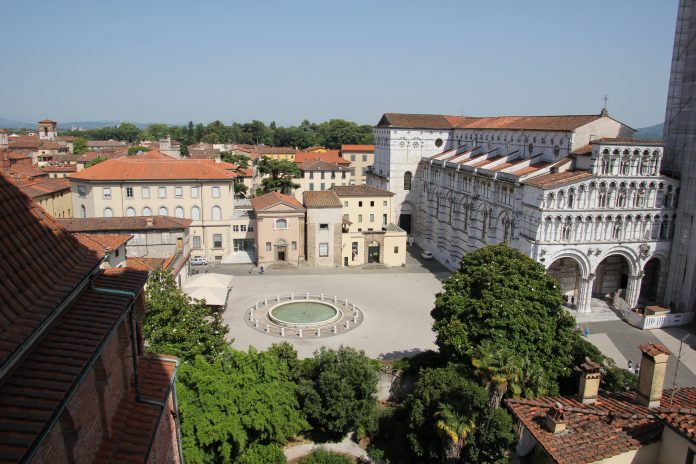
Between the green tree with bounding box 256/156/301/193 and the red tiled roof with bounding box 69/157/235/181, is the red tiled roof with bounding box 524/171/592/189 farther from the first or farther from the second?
the green tree with bounding box 256/156/301/193

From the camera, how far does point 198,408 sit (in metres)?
20.0

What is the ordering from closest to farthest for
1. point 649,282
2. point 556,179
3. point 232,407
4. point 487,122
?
point 232,407 < point 556,179 < point 649,282 < point 487,122

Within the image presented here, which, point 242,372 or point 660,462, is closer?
point 660,462

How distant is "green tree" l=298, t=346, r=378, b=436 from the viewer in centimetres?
2312

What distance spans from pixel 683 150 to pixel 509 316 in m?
25.2

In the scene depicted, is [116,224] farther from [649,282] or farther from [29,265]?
[649,282]

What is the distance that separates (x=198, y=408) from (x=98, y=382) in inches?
503

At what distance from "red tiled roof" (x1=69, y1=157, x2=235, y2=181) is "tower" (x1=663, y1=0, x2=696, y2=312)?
3833cm

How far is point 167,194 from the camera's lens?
50.9 meters

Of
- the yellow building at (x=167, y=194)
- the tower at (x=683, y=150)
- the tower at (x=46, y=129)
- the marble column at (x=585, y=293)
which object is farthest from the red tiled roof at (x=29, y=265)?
the tower at (x=46, y=129)

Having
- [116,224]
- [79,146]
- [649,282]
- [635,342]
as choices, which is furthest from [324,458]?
[79,146]

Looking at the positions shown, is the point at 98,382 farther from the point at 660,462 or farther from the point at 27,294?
the point at 660,462

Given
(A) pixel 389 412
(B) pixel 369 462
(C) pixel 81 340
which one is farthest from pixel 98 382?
(A) pixel 389 412

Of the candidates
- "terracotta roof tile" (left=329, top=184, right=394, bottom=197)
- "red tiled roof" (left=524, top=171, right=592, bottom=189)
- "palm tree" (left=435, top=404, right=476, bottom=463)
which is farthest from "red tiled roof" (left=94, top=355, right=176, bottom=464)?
"terracotta roof tile" (left=329, top=184, right=394, bottom=197)
